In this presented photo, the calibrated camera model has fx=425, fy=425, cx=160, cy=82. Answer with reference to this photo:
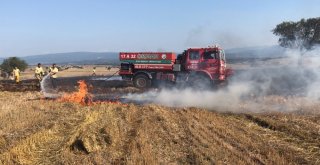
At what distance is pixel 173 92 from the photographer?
21516 mm

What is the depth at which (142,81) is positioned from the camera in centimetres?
2403

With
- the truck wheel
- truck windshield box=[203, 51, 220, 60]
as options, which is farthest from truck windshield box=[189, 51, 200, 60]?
the truck wheel

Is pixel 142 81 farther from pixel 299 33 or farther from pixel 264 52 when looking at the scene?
pixel 299 33

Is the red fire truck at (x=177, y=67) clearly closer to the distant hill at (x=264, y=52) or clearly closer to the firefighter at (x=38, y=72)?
the firefighter at (x=38, y=72)

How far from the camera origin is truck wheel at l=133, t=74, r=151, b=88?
2397 cm

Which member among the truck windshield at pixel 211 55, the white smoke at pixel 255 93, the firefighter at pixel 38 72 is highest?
the truck windshield at pixel 211 55

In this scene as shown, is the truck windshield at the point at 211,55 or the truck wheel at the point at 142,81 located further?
the truck wheel at the point at 142,81

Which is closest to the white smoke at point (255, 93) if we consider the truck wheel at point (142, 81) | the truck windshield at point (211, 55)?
the truck wheel at point (142, 81)

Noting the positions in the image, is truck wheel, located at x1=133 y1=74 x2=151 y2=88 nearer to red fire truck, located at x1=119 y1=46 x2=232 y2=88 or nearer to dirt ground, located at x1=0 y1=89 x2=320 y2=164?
red fire truck, located at x1=119 y1=46 x2=232 y2=88

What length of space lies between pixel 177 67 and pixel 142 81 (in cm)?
247

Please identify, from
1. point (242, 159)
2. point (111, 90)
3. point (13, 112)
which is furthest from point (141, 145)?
point (111, 90)

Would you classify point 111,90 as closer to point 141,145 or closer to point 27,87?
point 27,87

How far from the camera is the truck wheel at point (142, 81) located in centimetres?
2397

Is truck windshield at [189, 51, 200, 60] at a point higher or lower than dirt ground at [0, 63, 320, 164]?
higher
